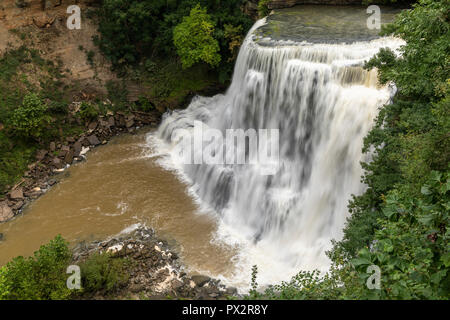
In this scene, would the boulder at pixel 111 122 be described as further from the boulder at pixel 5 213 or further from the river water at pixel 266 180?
the boulder at pixel 5 213

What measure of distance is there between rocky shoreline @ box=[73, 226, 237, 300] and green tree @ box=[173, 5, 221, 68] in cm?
1018

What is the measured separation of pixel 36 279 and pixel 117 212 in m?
5.49

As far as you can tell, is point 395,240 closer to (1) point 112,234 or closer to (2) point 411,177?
(2) point 411,177

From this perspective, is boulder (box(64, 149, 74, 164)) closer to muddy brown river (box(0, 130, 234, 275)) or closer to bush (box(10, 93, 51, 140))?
muddy brown river (box(0, 130, 234, 275))

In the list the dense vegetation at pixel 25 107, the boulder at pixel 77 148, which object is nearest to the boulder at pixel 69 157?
the boulder at pixel 77 148

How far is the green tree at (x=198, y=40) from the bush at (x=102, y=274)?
11868mm

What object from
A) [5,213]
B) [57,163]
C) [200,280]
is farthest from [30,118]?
[200,280]

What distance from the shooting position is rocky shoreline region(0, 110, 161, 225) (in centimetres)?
1700

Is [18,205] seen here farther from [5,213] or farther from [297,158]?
[297,158]

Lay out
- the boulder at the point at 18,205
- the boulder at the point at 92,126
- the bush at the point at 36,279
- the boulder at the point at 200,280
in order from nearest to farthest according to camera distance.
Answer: the bush at the point at 36,279 → the boulder at the point at 200,280 → the boulder at the point at 18,205 → the boulder at the point at 92,126

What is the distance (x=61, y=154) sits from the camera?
19.6 metres

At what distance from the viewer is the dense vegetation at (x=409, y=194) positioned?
5527 millimetres

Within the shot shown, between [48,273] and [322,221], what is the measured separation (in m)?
9.33

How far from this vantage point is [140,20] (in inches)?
854
